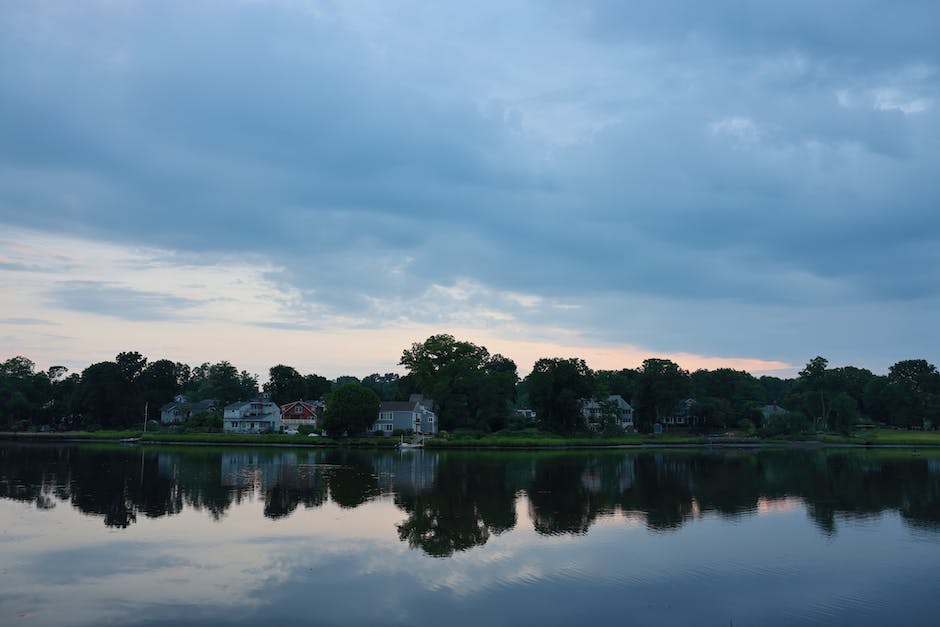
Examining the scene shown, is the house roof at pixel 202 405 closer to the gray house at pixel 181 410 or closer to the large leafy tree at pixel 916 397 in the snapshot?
the gray house at pixel 181 410

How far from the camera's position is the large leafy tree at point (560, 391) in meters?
85.2

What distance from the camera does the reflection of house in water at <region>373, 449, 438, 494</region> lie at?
38625mm

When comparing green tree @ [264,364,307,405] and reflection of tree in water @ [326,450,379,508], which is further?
green tree @ [264,364,307,405]

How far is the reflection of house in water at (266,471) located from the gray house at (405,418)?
2607 centimetres

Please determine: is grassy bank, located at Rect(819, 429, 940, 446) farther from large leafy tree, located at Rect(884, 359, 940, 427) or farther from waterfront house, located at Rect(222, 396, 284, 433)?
waterfront house, located at Rect(222, 396, 284, 433)

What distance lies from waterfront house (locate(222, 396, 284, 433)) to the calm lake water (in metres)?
52.7

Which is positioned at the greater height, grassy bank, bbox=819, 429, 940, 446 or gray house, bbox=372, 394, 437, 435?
gray house, bbox=372, 394, 437, 435

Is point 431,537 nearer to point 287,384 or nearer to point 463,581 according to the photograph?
point 463,581

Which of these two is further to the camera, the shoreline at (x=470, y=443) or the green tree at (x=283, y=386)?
the green tree at (x=283, y=386)

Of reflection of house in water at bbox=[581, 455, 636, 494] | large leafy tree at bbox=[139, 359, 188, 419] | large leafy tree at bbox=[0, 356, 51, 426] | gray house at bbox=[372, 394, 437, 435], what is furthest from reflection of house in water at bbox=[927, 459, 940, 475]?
large leafy tree at bbox=[0, 356, 51, 426]

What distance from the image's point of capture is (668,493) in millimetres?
37562

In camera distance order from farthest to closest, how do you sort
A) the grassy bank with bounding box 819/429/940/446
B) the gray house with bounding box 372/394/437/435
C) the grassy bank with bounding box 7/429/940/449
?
the gray house with bounding box 372/394/437/435 → the grassy bank with bounding box 819/429/940/446 → the grassy bank with bounding box 7/429/940/449

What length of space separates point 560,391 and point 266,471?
46.5 metres

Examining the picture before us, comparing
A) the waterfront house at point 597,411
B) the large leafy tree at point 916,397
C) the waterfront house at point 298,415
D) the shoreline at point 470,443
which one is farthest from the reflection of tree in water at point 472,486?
the large leafy tree at point 916,397
